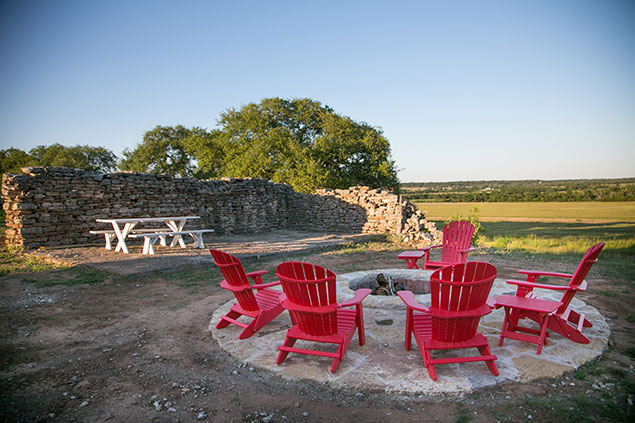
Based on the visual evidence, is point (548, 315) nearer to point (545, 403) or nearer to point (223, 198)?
point (545, 403)

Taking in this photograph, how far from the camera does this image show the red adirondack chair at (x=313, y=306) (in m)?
2.61

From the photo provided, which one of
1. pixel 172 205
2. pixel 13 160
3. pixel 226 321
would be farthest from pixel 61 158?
pixel 226 321

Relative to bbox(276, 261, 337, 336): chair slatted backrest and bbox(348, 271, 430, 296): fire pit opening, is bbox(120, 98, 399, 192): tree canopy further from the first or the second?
bbox(276, 261, 337, 336): chair slatted backrest

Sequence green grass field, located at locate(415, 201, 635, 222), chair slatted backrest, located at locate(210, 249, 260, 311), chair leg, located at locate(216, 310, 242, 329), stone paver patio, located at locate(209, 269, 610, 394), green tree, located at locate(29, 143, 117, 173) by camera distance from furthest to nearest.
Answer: green tree, located at locate(29, 143, 117, 173), green grass field, located at locate(415, 201, 635, 222), chair leg, located at locate(216, 310, 242, 329), chair slatted backrest, located at locate(210, 249, 260, 311), stone paver patio, located at locate(209, 269, 610, 394)

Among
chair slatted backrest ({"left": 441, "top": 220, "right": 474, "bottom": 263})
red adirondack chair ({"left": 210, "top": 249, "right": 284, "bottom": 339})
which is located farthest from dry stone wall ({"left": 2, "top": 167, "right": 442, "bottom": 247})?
red adirondack chair ({"left": 210, "top": 249, "right": 284, "bottom": 339})

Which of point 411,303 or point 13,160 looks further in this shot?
point 13,160

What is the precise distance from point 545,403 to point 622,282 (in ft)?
14.4

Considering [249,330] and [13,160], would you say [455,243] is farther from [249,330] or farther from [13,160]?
[13,160]

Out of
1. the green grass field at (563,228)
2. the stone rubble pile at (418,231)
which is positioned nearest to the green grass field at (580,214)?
the green grass field at (563,228)

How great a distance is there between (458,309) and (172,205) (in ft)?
32.2

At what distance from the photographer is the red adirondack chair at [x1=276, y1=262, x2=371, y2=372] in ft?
8.56

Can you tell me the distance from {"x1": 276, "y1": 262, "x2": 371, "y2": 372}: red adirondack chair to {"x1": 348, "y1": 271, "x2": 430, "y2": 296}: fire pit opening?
1.98 meters

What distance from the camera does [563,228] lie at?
1529cm

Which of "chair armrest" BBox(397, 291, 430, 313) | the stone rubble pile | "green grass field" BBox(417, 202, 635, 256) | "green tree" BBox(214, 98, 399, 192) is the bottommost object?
"green grass field" BBox(417, 202, 635, 256)
